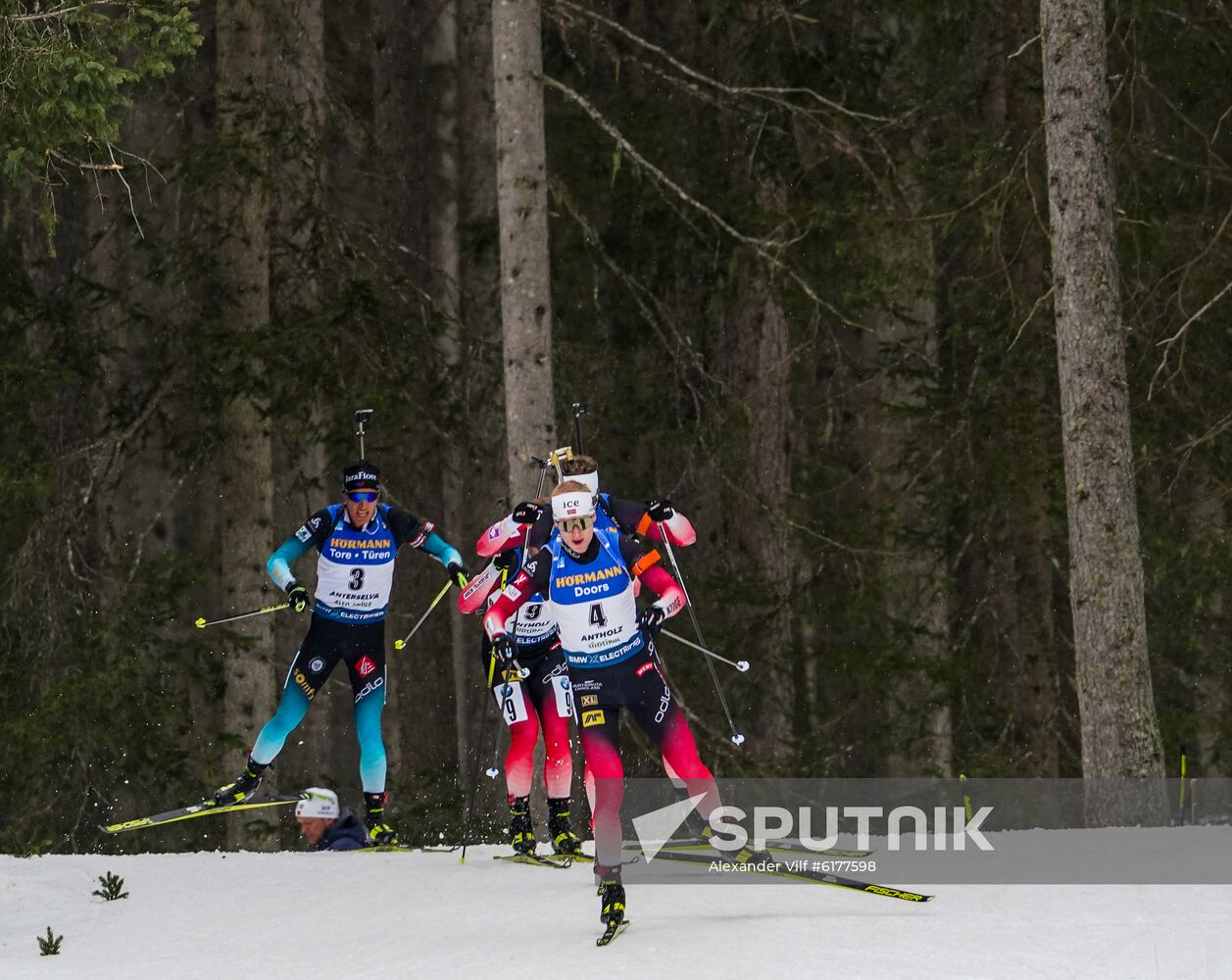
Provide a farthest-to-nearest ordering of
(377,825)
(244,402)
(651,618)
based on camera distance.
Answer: (244,402) → (377,825) → (651,618)

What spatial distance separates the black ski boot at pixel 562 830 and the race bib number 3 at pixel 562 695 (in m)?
0.57

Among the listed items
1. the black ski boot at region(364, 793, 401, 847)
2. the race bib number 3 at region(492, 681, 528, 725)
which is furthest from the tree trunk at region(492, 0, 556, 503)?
the black ski boot at region(364, 793, 401, 847)

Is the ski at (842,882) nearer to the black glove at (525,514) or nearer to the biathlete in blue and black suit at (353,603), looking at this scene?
the black glove at (525,514)

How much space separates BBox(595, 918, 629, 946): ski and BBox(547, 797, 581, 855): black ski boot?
2.32 m

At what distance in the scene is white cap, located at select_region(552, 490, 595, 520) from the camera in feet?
25.8

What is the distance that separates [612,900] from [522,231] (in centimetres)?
623

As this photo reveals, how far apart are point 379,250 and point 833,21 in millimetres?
5464

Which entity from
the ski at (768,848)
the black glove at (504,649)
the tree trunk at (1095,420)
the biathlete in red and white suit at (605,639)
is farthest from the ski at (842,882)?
the tree trunk at (1095,420)

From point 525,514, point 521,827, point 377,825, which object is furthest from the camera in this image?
point 377,825

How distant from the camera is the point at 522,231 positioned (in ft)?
39.9

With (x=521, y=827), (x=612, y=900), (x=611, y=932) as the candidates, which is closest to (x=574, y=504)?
(x=612, y=900)

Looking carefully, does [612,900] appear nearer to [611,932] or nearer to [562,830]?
[611,932]

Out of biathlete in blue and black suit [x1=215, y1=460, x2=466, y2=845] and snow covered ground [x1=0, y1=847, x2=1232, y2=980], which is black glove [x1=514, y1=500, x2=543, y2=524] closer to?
biathlete in blue and black suit [x1=215, y1=460, x2=466, y2=845]

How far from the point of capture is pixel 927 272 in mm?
13383
